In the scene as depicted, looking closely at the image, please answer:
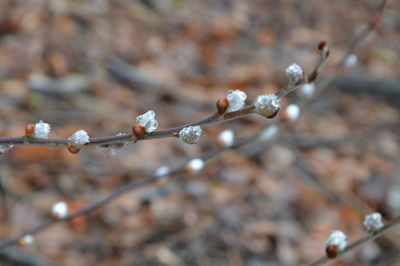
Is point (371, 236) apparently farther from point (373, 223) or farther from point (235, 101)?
point (235, 101)

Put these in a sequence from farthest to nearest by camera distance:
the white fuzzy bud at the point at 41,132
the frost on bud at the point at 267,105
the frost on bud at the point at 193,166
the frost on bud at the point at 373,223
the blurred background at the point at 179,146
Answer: the blurred background at the point at 179,146 → the frost on bud at the point at 193,166 → the frost on bud at the point at 373,223 → the white fuzzy bud at the point at 41,132 → the frost on bud at the point at 267,105

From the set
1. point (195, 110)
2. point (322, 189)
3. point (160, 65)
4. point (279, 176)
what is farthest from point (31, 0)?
point (322, 189)

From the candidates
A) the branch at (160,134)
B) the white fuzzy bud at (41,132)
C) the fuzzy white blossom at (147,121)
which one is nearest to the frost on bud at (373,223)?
the branch at (160,134)

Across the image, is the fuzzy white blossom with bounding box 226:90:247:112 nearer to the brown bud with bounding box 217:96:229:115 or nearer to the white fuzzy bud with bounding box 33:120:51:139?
the brown bud with bounding box 217:96:229:115

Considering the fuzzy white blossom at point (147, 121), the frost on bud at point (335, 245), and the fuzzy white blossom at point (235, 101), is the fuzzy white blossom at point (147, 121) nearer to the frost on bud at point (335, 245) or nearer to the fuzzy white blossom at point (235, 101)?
the fuzzy white blossom at point (235, 101)

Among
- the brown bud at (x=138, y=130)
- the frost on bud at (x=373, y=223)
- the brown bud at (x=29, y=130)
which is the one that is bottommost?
the frost on bud at (x=373, y=223)

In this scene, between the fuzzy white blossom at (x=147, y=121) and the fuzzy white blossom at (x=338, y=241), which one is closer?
the fuzzy white blossom at (x=147, y=121)

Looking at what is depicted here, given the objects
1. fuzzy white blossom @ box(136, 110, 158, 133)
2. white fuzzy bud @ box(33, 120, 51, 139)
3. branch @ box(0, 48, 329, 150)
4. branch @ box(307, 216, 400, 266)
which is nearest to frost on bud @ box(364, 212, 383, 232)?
branch @ box(307, 216, 400, 266)
